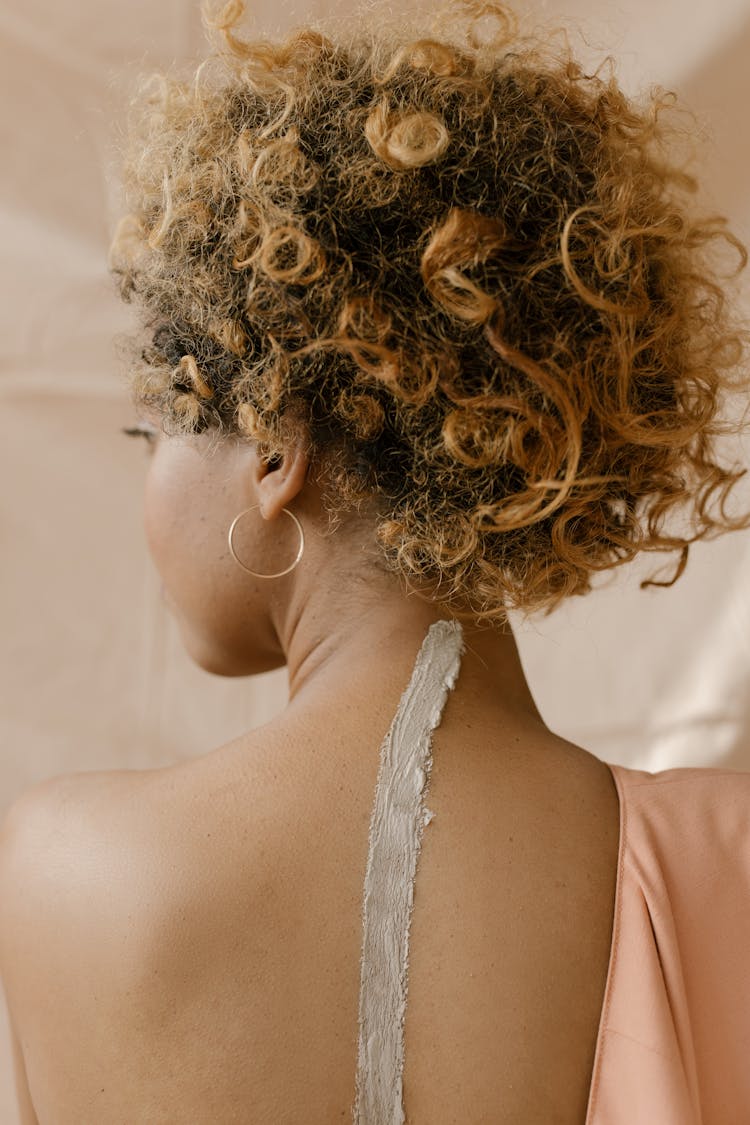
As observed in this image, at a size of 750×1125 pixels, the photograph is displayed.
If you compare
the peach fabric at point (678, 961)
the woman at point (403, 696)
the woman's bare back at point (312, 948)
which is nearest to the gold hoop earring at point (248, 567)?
the woman at point (403, 696)

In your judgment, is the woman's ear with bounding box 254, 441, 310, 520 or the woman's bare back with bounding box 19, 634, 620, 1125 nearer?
the woman's bare back with bounding box 19, 634, 620, 1125

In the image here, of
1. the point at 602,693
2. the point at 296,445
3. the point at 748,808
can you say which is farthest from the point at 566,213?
the point at 602,693

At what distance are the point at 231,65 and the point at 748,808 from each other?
81 cm

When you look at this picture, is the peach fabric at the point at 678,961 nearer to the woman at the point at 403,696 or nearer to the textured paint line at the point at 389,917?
the woman at the point at 403,696

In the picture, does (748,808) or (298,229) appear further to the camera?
(748,808)

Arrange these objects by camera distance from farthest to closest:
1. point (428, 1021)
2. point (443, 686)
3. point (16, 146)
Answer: point (16, 146), point (443, 686), point (428, 1021)

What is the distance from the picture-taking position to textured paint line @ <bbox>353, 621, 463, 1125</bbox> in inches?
36.0

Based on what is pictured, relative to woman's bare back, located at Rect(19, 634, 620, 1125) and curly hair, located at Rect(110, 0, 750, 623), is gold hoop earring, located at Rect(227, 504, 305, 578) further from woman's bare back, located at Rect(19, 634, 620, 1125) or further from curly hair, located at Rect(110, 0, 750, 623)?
woman's bare back, located at Rect(19, 634, 620, 1125)

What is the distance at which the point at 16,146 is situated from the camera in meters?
1.88

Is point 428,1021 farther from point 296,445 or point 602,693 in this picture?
point 602,693

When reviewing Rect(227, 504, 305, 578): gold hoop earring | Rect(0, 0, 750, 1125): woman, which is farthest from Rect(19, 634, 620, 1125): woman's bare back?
Rect(227, 504, 305, 578): gold hoop earring

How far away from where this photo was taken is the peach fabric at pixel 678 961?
96cm

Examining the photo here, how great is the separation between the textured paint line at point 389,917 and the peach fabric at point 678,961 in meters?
0.17

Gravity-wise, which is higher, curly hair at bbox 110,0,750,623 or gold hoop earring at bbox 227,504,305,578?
curly hair at bbox 110,0,750,623
